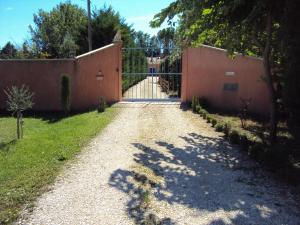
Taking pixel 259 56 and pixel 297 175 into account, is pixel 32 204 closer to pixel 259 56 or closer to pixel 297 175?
pixel 297 175

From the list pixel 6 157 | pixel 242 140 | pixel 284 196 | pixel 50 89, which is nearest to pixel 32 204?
pixel 6 157

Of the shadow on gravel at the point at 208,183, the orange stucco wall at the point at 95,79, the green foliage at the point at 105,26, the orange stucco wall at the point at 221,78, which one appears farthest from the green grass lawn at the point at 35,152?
the green foliage at the point at 105,26

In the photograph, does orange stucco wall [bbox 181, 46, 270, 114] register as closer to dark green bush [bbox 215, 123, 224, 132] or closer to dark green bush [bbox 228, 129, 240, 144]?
dark green bush [bbox 215, 123, 224, 132]

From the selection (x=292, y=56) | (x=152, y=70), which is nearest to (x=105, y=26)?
(x=152, y=70)

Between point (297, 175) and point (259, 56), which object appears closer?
point (297, 175)

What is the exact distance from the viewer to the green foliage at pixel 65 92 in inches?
507

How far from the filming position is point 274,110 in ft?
28.6

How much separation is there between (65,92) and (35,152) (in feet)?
17.5

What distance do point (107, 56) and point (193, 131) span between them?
236 inches

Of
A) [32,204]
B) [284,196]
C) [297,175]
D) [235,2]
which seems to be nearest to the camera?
[32,204]

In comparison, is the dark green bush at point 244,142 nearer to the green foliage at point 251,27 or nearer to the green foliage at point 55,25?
the green foliage at point 251,27

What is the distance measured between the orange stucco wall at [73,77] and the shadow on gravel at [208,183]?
6.25 m

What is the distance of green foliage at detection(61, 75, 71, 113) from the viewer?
1288 cm

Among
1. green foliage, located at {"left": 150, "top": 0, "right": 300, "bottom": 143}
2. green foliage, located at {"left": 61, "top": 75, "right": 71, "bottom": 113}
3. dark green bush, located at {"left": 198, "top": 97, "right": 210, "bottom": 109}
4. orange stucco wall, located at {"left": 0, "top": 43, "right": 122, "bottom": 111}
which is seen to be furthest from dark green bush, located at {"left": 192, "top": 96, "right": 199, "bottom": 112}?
green foliage, located at {"left": 61, "top": 75, "right": 71, "bottom": 113}
